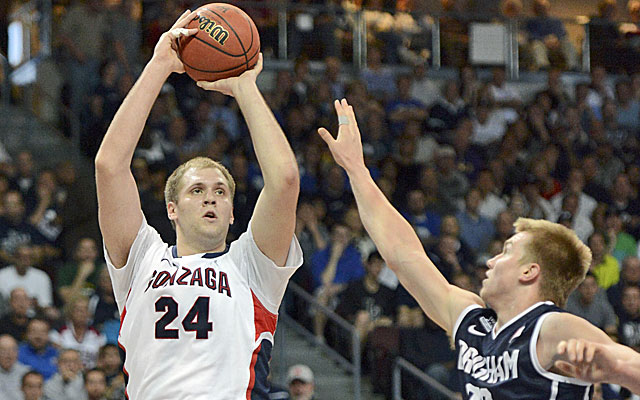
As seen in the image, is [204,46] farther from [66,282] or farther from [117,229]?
[66,282]

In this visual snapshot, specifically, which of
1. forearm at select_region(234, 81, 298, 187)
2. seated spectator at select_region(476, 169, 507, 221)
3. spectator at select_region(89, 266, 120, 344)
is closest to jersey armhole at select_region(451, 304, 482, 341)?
forearm at select_region(234, 81, 298, 187)

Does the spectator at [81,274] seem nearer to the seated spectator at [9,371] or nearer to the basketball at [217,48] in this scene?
the seated spectator at [9,371]

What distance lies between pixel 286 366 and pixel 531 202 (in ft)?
13.1

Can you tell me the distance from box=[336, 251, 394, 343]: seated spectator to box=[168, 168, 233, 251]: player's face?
595 cm

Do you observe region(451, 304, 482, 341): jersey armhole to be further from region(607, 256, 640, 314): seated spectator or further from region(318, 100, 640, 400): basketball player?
region(607, 256, 640, 314): seated spectator

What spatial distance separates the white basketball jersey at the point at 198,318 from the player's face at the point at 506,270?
2.63 feet

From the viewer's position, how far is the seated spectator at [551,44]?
15.1 m

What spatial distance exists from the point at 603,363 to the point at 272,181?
56.5 inches

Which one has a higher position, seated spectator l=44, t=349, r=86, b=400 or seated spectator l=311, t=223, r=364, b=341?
seated spectator l=311, t=223, r=364, b=341

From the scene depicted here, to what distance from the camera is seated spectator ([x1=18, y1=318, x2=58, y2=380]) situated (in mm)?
8898

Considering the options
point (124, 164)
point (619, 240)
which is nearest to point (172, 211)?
point (124, 164)

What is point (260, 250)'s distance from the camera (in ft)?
13.9

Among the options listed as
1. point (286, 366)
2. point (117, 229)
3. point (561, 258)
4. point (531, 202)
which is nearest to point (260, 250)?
point (117, 229)

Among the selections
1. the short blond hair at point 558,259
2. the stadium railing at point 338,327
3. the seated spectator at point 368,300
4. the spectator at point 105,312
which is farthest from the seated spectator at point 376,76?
the short blond hair at point 558,259
